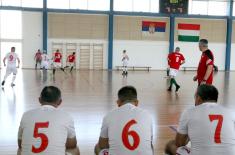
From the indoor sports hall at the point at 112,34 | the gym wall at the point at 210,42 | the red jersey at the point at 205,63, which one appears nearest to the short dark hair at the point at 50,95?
the red jersey at the point at 205,63

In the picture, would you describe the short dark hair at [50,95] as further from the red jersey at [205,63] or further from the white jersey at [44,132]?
the red jersey at [205,63]

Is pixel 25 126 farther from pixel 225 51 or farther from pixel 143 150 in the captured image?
pixel 225 51

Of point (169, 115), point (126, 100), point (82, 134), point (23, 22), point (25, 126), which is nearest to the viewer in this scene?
point (25, 126)

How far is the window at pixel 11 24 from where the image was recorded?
29719mm

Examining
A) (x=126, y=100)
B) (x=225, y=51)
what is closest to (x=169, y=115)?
(x=126, y=100)

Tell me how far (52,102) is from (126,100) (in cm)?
74

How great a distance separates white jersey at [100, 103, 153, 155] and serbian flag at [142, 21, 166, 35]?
95.0 ft

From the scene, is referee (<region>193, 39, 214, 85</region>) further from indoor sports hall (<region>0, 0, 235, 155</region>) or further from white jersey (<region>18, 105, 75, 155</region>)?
indoor sports hall (<region>0, 0, 235, 155</region>)

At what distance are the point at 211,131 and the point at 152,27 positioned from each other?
2923 centimetres

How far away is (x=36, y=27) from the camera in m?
30.5

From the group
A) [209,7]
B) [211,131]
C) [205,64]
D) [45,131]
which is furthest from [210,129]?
[209,7]

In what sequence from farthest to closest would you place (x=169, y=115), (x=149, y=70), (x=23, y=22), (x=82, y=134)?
(x=149, y=70) → (x=23, y=22) → (x=169, y=115) → (x=82, y=134)

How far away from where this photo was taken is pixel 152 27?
1266 inches

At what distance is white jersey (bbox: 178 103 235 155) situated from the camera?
343 centimetres
